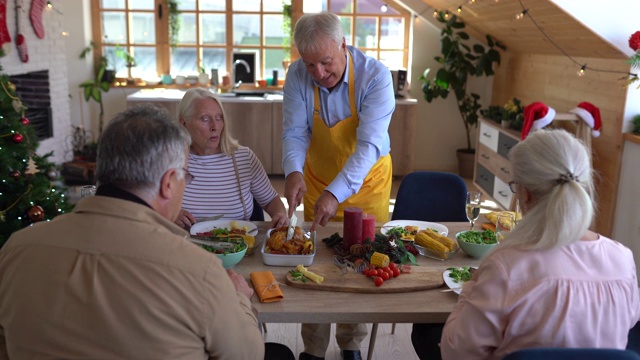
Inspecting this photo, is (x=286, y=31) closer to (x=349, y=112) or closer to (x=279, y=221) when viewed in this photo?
(x=349, y=112)


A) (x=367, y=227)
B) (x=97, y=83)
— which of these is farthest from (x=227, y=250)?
(x=97, y=83)

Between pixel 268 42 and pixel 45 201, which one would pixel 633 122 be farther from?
pixel 268 42

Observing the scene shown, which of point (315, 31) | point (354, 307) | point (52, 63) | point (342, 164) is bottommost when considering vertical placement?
point (354, 307)

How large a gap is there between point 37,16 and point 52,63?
20.2 inches

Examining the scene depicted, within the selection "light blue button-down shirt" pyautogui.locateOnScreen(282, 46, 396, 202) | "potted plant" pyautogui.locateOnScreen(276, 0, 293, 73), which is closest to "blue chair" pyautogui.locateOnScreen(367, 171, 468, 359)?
"light blue button-down shirt" pyautogui.locateOnScreen(282, 46, 396, 202)

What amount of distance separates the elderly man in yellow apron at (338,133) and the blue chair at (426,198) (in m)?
0.15

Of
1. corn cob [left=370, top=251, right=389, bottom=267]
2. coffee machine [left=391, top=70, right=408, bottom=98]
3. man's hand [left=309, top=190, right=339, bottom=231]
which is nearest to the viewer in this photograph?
corn cob [left=370, top=251, right=389, bottom=267]

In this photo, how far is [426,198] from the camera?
2902mm

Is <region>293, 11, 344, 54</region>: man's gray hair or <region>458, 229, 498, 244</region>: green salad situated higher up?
<region>293, 11, 344, 54</region>: man's gray hair

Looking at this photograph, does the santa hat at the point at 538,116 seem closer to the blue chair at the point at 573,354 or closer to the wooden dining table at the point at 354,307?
the wooden dining table at the point at 354,307

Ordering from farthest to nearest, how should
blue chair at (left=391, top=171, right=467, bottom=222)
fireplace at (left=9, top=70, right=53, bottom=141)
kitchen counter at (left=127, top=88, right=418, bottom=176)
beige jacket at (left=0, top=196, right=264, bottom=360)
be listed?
kitchen counter at (left=127, top=88, right=418, bottom=176) → fireplace at (left=9, top=70, right=53, bottom=141) → blue chair at (left=391, top=171, right=467, bottom=222) → beige jacket at (left=0, top=196, right=264, bottom=360)

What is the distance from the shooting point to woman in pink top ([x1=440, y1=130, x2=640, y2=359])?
1402 millimetres

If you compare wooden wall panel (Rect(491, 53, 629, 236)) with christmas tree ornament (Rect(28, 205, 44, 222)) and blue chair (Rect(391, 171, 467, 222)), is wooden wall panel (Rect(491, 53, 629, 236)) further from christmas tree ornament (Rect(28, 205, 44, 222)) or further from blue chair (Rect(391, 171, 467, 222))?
christmas tree ornament (Rect(28, 205, 44, 222))

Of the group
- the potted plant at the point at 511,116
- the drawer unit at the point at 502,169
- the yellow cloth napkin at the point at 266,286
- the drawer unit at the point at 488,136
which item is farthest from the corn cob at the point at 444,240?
the drawer unit at the point at 488,136
